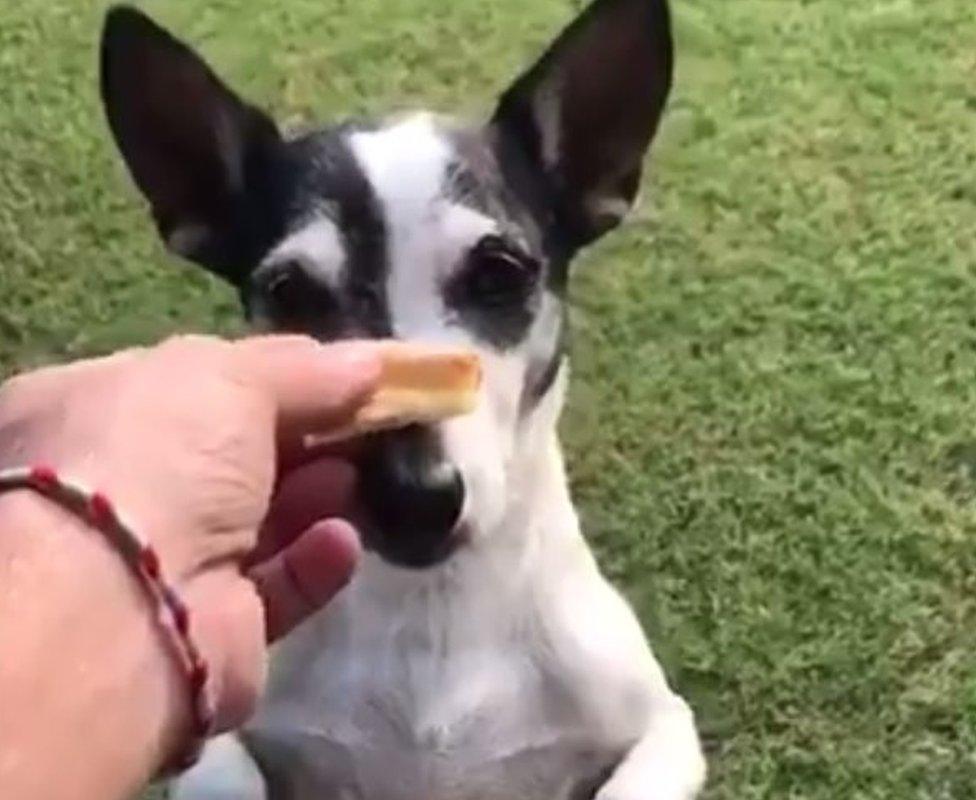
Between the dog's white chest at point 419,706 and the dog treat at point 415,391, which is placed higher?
the dog treat at point 415,391

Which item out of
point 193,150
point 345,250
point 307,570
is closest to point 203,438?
point 307,570

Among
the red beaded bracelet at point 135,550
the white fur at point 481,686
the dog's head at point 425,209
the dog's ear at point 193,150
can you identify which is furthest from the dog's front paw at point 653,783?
the red beaded bracelet at point 135,550

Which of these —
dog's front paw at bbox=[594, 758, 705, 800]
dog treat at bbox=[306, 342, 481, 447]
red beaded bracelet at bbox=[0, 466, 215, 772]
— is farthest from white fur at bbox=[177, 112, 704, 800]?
red beaded bracelet at bbox=[0, 466, 215, 772]

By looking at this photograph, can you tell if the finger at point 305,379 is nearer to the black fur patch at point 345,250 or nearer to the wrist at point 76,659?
the wrist at point 76,659

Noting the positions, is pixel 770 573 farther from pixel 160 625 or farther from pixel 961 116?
pixel 160 625

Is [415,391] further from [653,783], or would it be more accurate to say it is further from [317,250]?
[653,783]
